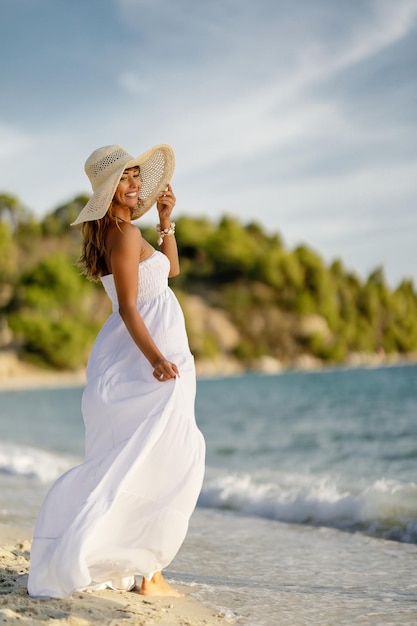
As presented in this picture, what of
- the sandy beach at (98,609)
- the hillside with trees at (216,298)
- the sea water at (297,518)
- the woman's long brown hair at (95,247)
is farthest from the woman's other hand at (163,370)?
the hillside with trees at (216,298)

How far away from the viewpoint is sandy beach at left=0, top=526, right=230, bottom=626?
319 centimetres

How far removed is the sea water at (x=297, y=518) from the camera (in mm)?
4039

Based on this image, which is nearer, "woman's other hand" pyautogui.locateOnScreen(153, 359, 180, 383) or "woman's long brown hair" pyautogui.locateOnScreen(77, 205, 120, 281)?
"woman's other hand" pyautogui.locateOnScreen(153, 359, 180, 383)

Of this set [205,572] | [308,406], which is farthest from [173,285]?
[205,572]

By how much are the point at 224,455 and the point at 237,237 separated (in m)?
86.2

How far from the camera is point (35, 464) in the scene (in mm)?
11523

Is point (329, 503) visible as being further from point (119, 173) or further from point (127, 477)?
point (119, 173)

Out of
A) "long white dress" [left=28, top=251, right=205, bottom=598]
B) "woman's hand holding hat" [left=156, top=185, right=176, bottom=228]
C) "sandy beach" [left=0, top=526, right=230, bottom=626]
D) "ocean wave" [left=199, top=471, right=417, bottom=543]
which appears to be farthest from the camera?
"ocean wave" [left=199, top=471, right=417, bottom=543]

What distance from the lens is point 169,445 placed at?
138 inches

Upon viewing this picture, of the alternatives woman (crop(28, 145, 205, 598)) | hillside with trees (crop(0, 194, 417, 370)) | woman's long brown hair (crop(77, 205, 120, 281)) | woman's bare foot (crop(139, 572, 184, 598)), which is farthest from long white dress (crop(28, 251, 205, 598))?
hillside with trees (crop(0, 194, 417, 370))

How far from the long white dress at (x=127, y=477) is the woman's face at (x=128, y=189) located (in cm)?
51

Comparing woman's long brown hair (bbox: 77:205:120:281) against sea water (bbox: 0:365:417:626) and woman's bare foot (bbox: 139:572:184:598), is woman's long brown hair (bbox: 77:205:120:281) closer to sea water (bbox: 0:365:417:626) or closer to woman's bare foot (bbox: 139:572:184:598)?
woman's bare foot (bbox: 139:572:184:598)

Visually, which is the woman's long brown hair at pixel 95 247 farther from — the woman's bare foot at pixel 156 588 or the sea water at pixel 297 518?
the sea water at pixel 297 518

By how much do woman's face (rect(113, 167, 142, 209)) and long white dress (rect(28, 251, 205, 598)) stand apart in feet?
1.69
